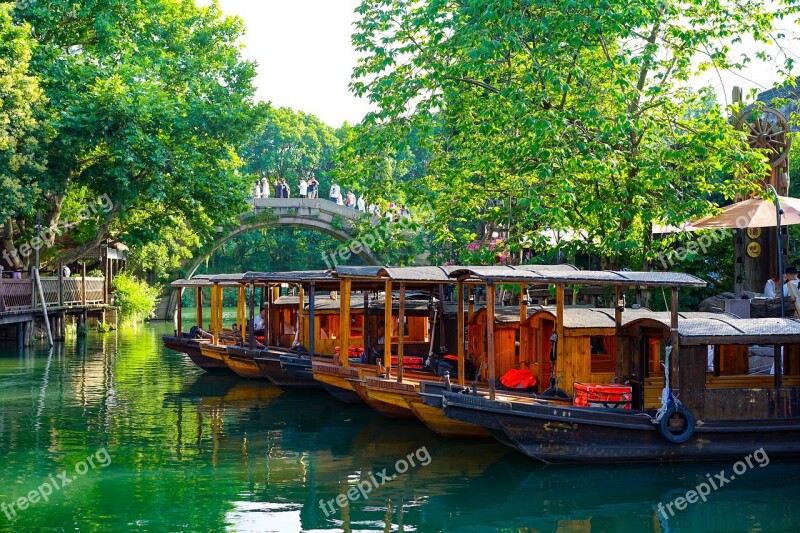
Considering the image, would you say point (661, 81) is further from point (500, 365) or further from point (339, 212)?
point (339, 212)

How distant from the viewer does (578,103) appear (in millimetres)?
14094

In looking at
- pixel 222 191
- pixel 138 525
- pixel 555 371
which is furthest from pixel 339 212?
pixel 138 525

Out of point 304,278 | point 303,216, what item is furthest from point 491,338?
point 303,216

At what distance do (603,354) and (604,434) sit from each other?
174 centimetres

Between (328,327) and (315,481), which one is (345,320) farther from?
(328,327)

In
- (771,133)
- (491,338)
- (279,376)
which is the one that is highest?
(771,133)

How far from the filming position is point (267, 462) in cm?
1166

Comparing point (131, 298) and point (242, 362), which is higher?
point (131, 298)

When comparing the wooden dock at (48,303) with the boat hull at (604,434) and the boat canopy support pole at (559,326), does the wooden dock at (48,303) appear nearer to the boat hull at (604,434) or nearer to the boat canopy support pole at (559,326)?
the boat canopy support pole at (559,326)

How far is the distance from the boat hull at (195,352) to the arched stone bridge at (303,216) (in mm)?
15825

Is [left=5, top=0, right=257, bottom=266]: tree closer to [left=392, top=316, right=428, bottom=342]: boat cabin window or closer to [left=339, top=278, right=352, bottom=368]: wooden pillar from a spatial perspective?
[left=392, top=316, right=428, bottom=342]: boat cabin window

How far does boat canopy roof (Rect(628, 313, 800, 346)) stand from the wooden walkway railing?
59.2ft

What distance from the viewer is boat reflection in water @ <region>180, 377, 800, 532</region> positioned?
9.16 meters

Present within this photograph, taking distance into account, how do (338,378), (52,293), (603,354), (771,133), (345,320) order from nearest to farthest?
1. (603,354)
2. (345,320)
3. (338,378)
4. (771,133)
5. (52,293)
